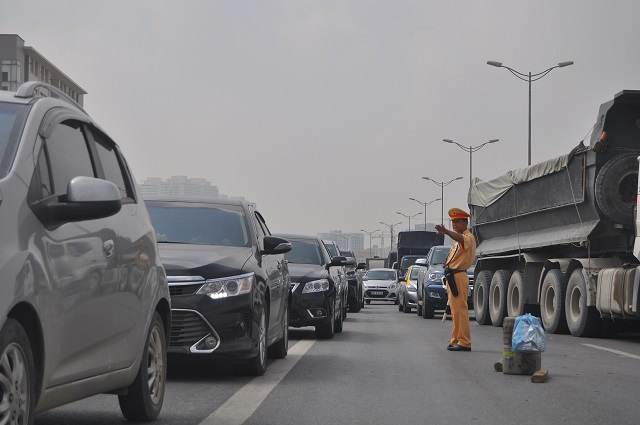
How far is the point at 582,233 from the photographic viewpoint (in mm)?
19250

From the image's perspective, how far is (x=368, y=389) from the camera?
999cm

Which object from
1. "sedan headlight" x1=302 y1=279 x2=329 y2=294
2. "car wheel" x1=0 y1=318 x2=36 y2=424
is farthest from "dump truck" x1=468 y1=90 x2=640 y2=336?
"car wheel" x1=0 y1=318 x2=36 y2=424

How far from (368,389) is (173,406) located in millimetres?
2039

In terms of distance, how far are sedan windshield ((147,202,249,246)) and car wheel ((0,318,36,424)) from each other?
6.28m

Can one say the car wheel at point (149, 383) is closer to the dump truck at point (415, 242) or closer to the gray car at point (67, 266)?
the gray car at point (67, 266)

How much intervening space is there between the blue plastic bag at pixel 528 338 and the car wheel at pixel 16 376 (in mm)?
6908

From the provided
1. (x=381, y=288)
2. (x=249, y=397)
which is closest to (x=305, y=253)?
(x=249, y=397)

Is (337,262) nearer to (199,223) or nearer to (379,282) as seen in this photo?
(199,223)

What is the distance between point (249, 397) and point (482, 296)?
17.5 m

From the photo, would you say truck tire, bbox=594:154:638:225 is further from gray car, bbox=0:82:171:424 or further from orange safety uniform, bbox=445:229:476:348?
gray car, bbox=0:82:171:424

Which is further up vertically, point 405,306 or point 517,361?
point 517,361

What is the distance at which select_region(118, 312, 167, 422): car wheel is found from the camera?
24.0ft

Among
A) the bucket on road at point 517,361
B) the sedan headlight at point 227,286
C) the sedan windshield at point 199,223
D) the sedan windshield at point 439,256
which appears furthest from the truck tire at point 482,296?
the sedan headlight at point 227,286

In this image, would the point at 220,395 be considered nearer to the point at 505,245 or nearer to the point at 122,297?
the point at 122,297
